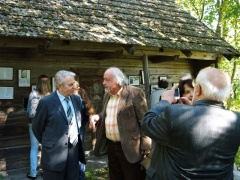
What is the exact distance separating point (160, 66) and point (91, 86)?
2520 millimetres

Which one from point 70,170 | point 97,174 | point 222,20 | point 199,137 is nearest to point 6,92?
point 97,174

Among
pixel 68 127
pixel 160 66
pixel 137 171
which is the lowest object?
pixel 137 171

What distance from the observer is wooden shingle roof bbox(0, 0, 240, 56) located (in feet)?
18.2

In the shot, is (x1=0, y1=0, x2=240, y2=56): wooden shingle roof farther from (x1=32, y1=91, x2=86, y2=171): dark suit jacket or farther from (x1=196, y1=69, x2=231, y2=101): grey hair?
(x1=196, y1=69, x2=231, y2=101): grey hair

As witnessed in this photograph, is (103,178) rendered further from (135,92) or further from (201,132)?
(201,132)

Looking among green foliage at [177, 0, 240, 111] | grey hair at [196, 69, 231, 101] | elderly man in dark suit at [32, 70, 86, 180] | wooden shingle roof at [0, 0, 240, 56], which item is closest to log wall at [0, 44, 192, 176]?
wooden shingle roof at [0, 0, 240, 56]

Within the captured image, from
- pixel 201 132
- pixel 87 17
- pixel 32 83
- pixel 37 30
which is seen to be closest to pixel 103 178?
pixel 32 83

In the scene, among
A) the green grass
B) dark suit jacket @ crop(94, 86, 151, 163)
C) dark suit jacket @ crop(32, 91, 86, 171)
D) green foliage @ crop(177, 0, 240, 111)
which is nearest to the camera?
dark suit jacket @ crop(32, 91, 86, 171)

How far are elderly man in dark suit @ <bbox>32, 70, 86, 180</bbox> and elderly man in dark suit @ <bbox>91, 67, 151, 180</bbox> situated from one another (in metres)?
0.35

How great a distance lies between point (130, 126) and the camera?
372 cm

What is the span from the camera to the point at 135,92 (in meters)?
3.87

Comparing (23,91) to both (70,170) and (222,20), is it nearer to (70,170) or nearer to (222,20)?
(70,170)

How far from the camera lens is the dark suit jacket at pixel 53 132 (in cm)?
355

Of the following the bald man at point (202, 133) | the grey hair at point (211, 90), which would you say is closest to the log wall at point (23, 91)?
the bald man at point (202, 133)
